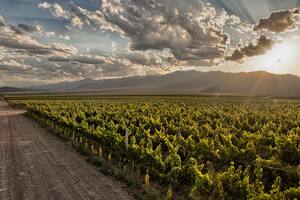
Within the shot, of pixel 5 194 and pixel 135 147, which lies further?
pixel 135 147

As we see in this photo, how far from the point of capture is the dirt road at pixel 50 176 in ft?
35.1

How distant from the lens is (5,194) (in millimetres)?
10633

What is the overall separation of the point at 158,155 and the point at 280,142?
577 cm

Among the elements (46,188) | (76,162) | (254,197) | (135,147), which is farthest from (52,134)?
(254,197)

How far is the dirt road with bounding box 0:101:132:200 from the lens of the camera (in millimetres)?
10711

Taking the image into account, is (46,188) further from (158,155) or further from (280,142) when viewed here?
(280,142)

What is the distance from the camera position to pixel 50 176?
12.7 metres

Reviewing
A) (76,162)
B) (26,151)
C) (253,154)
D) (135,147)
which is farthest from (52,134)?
(253,154)

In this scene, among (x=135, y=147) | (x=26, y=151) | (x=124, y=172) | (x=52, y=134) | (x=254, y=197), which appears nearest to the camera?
(x=254, y=197)

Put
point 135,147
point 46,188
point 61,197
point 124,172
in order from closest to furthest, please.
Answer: point 61,197, point 46,188, point 124,172, point 135,147

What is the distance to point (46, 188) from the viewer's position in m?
11.2

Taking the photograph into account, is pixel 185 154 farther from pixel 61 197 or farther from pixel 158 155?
pixel 61 197

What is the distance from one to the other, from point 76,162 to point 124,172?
3350 millimetres

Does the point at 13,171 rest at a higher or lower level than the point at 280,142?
lower
